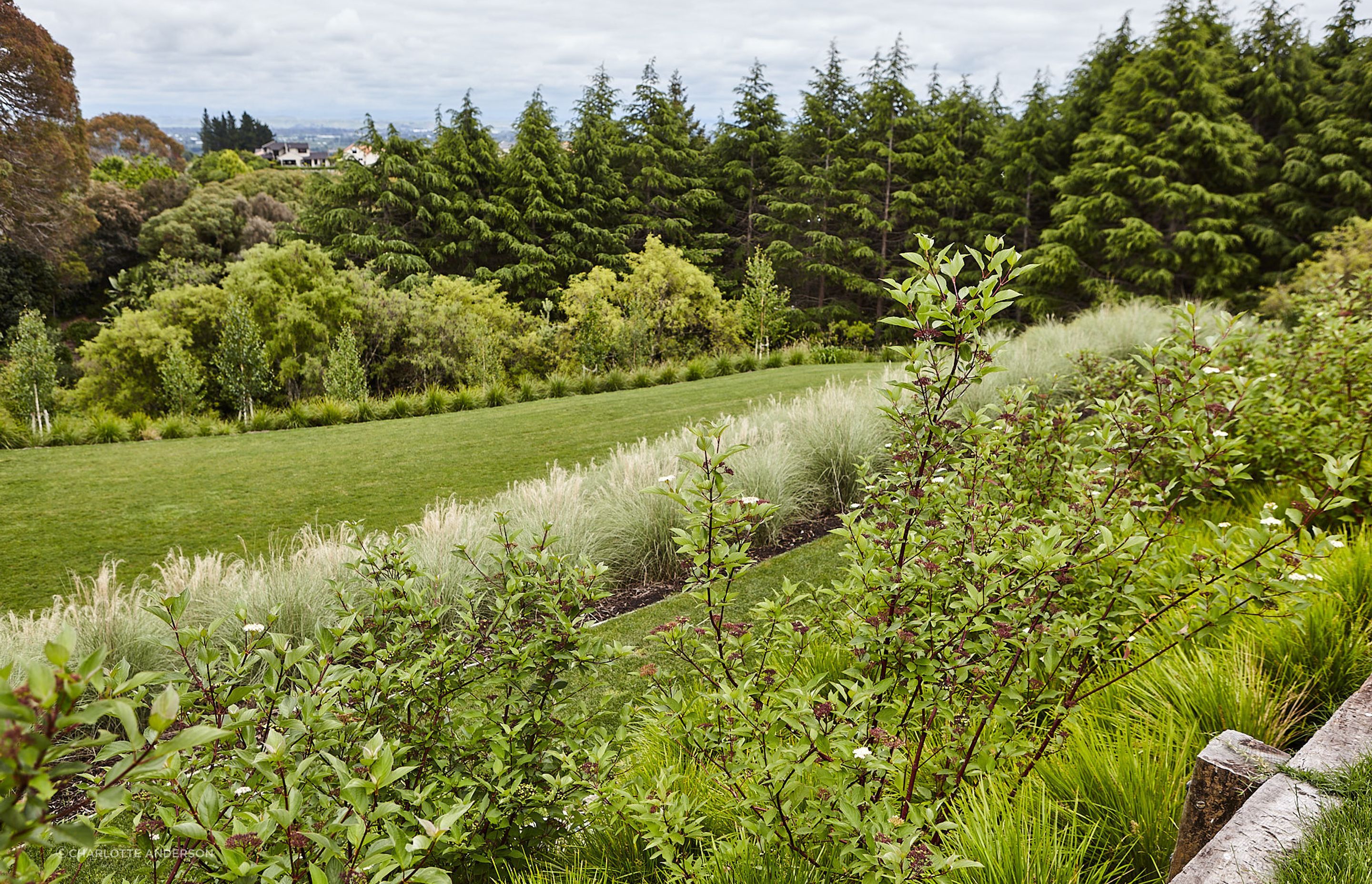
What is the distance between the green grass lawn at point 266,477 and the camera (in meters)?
4.94

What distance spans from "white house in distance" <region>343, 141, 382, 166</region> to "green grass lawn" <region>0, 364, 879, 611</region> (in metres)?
16.4

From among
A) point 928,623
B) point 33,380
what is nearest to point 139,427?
point 33,380

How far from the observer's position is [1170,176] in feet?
60.4

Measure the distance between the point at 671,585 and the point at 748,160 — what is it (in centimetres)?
2354

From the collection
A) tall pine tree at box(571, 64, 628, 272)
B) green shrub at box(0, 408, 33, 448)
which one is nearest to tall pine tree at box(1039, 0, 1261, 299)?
tall pine tree at box(571, 64, 628, 272)

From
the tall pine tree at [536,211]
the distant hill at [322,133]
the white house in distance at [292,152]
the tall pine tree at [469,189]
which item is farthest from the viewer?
the white house in distance at [292,152]

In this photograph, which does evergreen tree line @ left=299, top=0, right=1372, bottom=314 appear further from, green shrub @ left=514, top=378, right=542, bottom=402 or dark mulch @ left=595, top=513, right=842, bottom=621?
dark mulch @ left=595, top=513, right=842, bottom=621

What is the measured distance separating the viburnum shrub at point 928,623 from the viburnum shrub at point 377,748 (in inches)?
10.9

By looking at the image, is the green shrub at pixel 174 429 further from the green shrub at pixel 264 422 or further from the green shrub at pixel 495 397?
the green shrub at pixel 495 397

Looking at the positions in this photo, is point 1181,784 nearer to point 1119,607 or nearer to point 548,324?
point 1119,607

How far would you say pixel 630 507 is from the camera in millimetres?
4754

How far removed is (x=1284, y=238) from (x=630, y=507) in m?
21.1

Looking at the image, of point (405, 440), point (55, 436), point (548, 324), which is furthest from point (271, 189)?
point (405, 440)

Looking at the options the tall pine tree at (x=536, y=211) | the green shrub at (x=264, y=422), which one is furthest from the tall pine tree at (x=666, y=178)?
the green shrub at (x=264, y=422)
